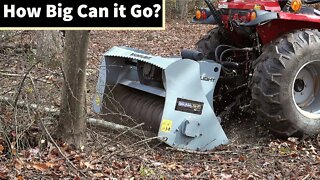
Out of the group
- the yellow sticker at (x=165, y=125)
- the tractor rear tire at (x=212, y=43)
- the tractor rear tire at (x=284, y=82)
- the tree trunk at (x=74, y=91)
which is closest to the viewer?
the tree trunk at (x=74, y=91)

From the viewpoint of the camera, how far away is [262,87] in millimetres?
6031

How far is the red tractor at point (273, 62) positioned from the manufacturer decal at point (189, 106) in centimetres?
62

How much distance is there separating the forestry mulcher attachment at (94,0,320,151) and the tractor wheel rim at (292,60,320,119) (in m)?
0.01

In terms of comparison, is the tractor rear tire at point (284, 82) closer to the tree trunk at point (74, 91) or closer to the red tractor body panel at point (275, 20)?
the red tractor body panel at point (275, 20)

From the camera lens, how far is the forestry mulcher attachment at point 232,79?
593cm

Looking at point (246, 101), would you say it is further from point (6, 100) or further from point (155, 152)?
Result: point (6, 100)

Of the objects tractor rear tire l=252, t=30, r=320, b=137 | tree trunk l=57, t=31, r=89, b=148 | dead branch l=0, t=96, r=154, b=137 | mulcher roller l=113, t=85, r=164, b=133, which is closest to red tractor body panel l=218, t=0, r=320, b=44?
tractor rear tire l=252, t=30, r=320, b=137

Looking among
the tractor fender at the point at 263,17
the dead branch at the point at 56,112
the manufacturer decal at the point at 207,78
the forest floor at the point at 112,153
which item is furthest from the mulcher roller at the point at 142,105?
the tractor fender at the point at 263,17

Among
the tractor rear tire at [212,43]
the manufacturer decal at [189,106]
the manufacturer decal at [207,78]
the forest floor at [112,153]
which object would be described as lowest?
the forest floor at [112,153]

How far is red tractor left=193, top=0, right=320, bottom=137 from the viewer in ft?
19.9

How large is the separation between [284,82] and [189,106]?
107cm

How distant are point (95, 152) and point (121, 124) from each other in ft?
4.04

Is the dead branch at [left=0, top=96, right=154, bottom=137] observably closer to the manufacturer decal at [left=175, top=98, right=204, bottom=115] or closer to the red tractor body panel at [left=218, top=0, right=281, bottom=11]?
the manufacturer decal at [left=175, top=98, right=204, bottom=115]

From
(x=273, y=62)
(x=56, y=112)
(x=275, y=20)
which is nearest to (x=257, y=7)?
(x=275, y=20)
